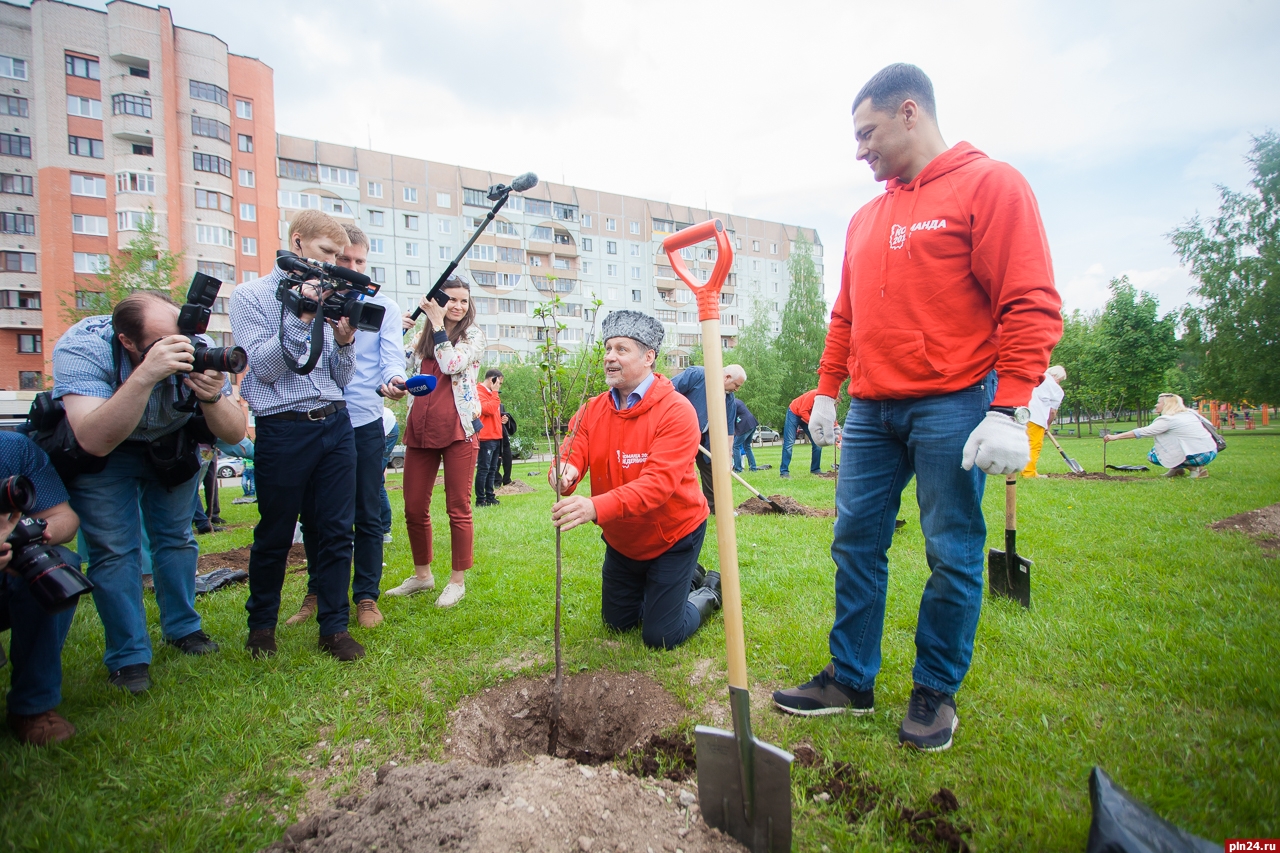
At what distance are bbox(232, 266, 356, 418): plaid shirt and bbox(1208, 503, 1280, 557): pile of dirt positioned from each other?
686cm

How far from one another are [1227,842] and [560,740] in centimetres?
219

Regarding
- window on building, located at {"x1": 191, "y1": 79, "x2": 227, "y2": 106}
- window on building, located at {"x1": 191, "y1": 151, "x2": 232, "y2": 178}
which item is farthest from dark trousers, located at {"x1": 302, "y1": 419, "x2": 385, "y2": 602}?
window on building, located at {"x1": 191, "y1": 79, "x2": 227, "y2": 106}

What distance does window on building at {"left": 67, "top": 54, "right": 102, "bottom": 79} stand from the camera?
105 ft

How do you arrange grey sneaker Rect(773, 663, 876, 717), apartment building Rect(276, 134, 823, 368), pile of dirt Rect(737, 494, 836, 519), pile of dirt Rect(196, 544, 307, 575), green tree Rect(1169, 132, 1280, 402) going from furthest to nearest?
apartment building Rect(276, 134, 823, 368) → green tree Rect(1169, 132, 1280, 402) → pile of dirt Rect(737, 494, 836, 519) → pile of dirt Rect(196, 544, 307, 575) → grey sneaker Rect(773, 663, 876, 717)

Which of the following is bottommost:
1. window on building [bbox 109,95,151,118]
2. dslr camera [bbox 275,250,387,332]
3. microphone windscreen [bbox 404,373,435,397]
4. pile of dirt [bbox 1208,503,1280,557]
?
pile of dirt [bbox 1208,503,1280,557]

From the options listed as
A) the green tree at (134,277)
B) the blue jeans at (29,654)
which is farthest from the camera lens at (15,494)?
the green tree at (134,277)

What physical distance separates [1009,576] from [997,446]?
233 centimetres

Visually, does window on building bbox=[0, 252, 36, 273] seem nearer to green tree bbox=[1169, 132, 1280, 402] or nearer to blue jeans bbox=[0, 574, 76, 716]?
blue jeans bbox=[0, 574, 76, 716]

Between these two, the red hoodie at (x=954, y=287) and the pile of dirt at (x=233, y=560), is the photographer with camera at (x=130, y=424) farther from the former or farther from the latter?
the red hoodie at (x=954, y=287)

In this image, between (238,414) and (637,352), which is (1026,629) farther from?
(238,414)

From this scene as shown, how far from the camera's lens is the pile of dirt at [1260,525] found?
194 inches

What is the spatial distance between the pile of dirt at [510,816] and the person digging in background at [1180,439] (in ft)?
34.7

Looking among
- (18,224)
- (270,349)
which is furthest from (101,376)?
(18,224)

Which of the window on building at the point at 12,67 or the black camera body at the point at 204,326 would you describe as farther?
the window on building at the point at 12,67
